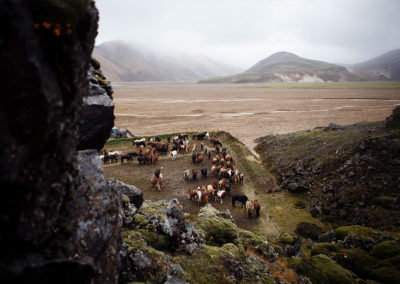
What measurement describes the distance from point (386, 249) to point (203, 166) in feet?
57.5

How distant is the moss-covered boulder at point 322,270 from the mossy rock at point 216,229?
9.55 ft

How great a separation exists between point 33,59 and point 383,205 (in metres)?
20.4

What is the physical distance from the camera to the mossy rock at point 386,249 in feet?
33.1

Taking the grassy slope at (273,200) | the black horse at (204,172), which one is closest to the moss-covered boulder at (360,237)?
the grassy slope at (273,200)

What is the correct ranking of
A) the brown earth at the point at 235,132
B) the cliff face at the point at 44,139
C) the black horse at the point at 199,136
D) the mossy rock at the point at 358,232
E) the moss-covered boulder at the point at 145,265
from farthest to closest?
the black horse at the point at 199,136 < the brown earth at the point at 235,132 < the mossy rock at the point at 358,232 < the moss-covered boulder at the point at 145,265 < the cliff face at the point at 44,139

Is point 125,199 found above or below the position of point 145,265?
above

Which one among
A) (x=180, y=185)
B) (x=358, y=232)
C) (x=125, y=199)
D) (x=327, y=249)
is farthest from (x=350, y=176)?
(x=125, y=199)

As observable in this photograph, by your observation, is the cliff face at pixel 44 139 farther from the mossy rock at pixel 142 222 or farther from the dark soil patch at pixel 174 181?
the dark soil patch at pixel 174 181

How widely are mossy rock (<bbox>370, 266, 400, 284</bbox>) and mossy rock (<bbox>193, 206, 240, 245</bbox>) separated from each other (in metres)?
5.92

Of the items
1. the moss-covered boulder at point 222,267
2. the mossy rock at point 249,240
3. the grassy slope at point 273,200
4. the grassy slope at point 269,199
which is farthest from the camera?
the grassy slope at point 273,200

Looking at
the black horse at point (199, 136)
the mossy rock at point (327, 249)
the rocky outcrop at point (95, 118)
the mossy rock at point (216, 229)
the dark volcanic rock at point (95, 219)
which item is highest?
the rocky outcrop at point (95, 118)

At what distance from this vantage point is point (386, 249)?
10352mm

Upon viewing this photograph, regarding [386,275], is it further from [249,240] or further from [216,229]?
[216,229]

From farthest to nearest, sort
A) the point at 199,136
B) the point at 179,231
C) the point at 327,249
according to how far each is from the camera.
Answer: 1. the point at 199,136
2. the point at 327,249
3. the point at 179,231
